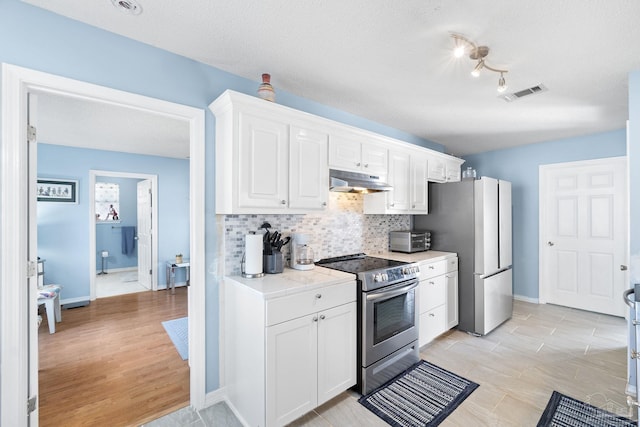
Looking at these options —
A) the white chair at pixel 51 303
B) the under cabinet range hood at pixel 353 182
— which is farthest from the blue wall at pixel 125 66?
the white chair at pixel 51 303

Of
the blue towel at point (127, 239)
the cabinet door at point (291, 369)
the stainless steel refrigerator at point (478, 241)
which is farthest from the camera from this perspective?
the blue towel at point (127, 239)

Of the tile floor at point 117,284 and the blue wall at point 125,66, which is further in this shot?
the tile floor at point 117,284

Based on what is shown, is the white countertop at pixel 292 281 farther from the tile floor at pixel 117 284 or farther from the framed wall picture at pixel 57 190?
the tile floor at pixel 117 284

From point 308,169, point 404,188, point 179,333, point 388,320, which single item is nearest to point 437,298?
point 388,320

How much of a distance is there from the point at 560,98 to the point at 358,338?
118 inches

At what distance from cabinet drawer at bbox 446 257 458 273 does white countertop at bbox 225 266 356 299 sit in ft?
5.41

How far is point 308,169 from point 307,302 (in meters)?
1.08

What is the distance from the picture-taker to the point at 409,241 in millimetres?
3439

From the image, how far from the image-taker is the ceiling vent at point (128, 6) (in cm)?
155

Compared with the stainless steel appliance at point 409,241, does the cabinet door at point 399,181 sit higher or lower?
higher

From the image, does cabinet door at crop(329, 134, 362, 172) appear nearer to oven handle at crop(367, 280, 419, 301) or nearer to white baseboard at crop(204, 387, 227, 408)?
oven handle at crop(367, 280, 419, 301)

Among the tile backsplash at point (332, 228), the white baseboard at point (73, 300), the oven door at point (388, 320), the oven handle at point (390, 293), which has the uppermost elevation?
the tile backsplash at point (332, 228)

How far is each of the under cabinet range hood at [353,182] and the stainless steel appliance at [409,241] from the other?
2.64ft

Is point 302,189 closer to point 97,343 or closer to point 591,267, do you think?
point 97,343
